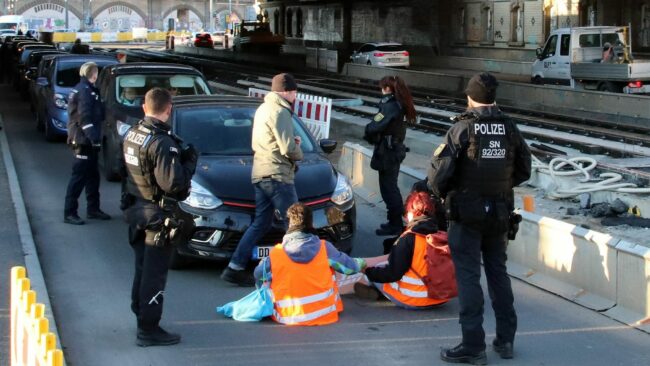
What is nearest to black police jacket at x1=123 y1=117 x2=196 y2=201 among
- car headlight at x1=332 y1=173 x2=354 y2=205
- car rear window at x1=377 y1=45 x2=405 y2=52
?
car headlight at x1=332 y1=173 x2=354 y2=205

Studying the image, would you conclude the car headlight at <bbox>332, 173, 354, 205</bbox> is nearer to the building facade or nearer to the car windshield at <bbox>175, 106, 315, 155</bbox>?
the car windshield at <bbox>175, 106, 315, 155</bbox>

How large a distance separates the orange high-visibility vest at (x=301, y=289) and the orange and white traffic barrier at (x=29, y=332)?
2471 mm

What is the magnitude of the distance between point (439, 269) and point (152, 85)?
811 centimetres

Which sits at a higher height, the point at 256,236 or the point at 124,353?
the point at 256,236

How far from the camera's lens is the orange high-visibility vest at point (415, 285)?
299 inches

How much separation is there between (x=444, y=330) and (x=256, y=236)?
6.17ft

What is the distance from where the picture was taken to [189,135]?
9.98 meters

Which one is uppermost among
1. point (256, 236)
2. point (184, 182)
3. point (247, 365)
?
point (184, 182)

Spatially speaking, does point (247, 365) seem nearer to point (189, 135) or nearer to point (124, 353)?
point (124, 353)

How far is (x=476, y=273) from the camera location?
6422 mm

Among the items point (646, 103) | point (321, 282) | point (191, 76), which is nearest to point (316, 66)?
point (646, 103)

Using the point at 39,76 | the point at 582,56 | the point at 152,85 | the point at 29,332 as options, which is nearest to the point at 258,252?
the point at 29,332

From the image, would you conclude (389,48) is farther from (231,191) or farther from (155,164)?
(155,164)

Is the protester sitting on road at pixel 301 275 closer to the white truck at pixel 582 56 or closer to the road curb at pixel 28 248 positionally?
the road curb at pixel 28 248
